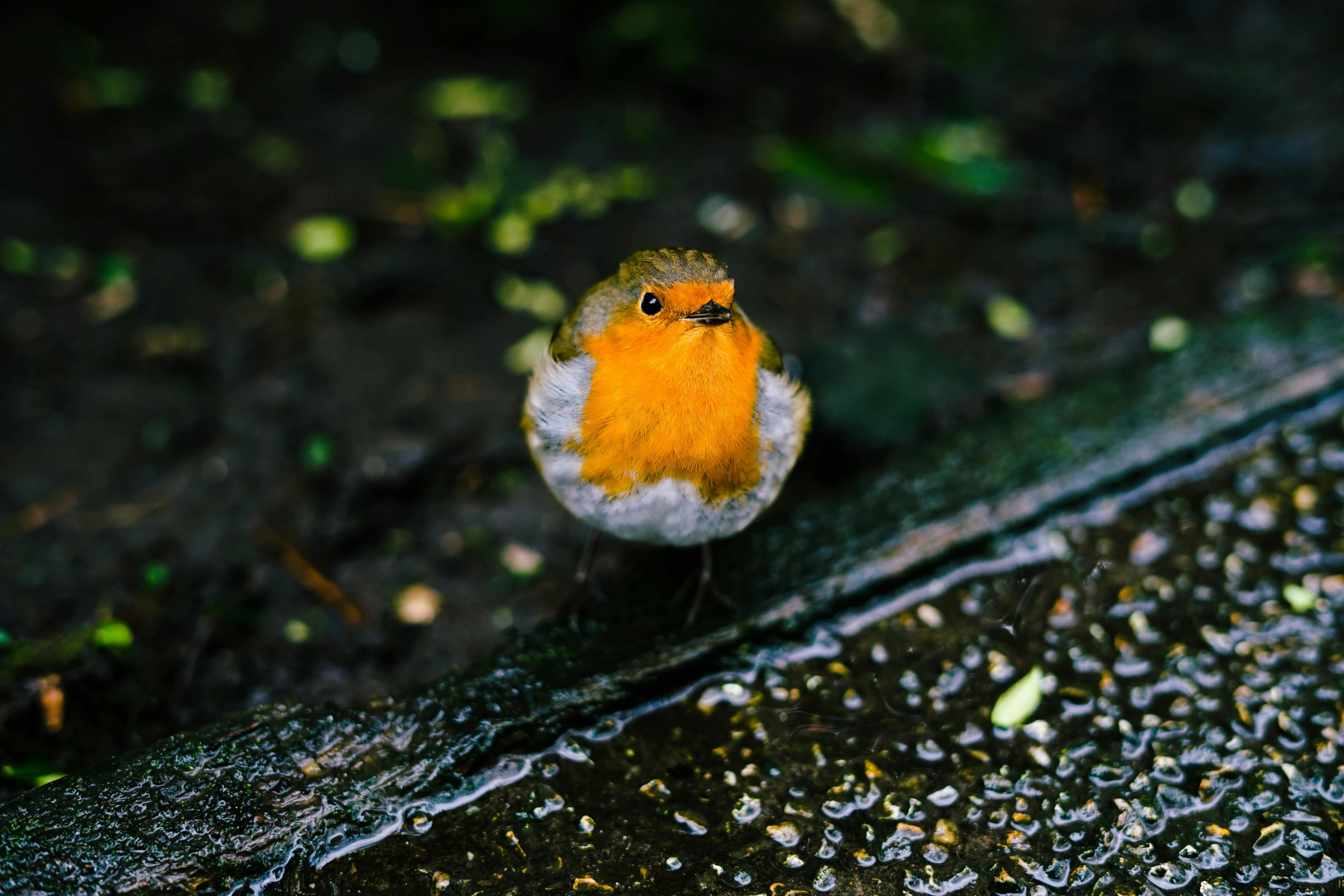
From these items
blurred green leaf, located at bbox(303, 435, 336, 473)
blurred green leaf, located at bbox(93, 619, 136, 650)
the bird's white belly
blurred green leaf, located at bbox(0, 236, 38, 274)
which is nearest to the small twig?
blurred green leaf, located at bbox(303, 435, 336, 473)

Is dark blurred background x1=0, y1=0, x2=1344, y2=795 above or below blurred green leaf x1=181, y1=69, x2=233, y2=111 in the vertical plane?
below

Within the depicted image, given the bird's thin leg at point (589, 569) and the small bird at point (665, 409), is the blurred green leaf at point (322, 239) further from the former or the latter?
the small bird at point (665, 409)

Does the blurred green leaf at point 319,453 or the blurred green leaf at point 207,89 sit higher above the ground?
the blurred green leaf at point 207,89

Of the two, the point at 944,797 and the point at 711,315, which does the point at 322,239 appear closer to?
the point at 711,315

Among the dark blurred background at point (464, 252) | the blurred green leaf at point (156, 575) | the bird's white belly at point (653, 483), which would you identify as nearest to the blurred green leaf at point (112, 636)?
the dark blurred background at point (464, 252)

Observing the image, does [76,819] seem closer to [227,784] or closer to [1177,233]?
[227,784]

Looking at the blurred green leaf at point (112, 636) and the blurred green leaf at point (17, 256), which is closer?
the blurred green leaf at point (112, 636)

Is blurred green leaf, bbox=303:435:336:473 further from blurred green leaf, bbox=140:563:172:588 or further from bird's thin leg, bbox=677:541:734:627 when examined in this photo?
bird's thin leg, bbox=677:541:734:627
